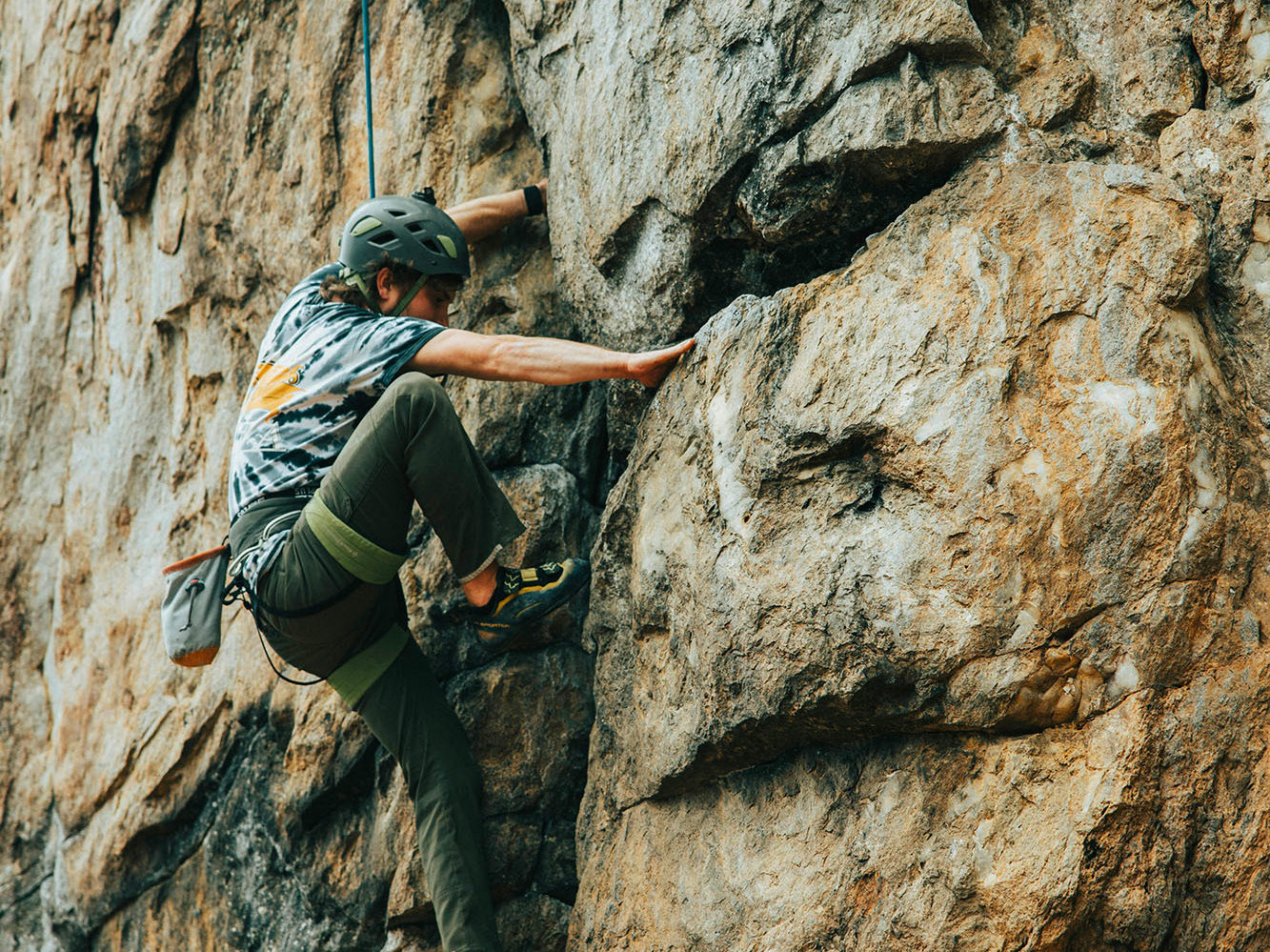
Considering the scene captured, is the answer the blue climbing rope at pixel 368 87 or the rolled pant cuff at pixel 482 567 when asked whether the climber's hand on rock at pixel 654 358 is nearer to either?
the rolled pant cuff at pixel 482 567

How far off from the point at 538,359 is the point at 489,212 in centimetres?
→ 129

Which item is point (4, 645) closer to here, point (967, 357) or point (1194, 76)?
point (967, 357)

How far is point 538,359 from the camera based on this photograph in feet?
14.3

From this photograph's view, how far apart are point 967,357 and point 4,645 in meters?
6.38

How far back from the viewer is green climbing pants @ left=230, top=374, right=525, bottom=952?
4.27 meters

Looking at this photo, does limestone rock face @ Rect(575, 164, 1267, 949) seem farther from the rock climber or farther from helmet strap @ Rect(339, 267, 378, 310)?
helmet strap @ Rect(339, 267, 378, 310)

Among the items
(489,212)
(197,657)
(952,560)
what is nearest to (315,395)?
(197,657)

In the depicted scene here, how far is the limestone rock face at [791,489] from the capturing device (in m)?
3.34

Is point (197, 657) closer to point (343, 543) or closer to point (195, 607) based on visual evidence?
point (195, 607)

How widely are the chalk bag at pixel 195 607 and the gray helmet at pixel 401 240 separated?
1302mm

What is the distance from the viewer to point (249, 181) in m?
6.23

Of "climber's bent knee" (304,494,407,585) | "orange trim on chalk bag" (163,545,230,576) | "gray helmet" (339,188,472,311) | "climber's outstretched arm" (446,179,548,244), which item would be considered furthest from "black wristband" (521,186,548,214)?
"orange trim on chalk bag" (163,545,230,576)

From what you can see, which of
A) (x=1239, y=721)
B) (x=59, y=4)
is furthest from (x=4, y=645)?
(x=1239, y=721)

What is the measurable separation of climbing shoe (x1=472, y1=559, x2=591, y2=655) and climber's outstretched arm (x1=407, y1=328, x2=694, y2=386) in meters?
0.83
